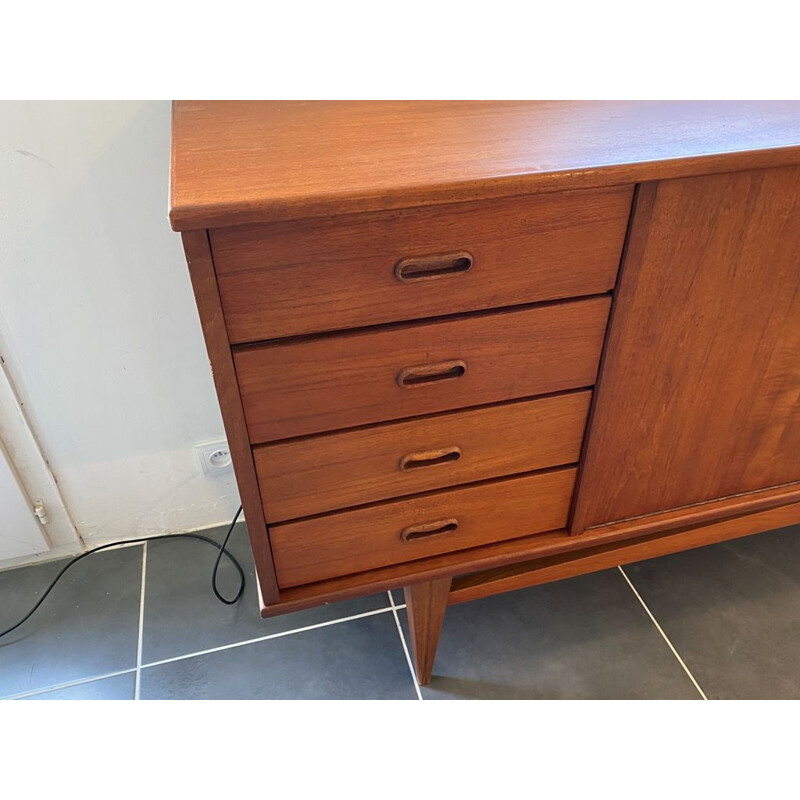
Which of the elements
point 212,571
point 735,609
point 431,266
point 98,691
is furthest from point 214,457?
point 735,609

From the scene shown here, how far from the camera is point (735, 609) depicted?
1.34 meters

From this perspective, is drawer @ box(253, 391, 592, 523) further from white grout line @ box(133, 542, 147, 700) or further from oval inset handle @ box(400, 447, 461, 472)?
white grout line @ box(133, 542, 147, 700)

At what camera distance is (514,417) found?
0.93 meters

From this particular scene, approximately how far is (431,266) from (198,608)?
886mm

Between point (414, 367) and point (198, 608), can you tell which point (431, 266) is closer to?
point (414, 367)

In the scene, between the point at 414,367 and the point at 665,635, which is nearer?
the point at 414,367

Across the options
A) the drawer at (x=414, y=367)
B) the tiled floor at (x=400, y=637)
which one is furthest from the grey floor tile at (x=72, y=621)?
the drawer at (x=414, y=367)

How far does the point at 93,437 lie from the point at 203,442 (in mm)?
192

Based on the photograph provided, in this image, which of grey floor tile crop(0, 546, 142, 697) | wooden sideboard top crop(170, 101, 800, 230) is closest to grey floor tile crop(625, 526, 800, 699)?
wooden sideboard top crop(170, 101, 800, 230)

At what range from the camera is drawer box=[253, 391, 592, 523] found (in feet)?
2.91

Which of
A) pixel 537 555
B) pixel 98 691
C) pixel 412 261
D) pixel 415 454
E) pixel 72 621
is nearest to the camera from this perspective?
pixel 412 261

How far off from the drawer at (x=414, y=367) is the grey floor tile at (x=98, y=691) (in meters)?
0.65

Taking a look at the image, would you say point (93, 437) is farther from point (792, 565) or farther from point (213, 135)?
point (792, 565)

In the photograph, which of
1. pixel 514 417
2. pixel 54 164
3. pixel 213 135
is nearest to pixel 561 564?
pixel 514 417
